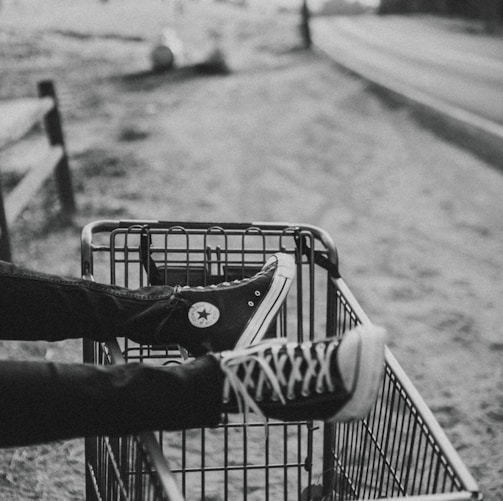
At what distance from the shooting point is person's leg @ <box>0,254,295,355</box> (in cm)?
211

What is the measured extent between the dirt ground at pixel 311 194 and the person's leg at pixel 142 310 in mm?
965

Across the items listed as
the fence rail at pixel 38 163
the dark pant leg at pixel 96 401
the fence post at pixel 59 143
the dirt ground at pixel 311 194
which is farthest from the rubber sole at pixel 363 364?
the fence post at pixel 59 143

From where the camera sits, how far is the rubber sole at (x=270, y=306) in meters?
2.07

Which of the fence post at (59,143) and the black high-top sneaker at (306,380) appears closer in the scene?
the black high-top sneaker at (306,380)

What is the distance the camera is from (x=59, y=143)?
6.00 meters

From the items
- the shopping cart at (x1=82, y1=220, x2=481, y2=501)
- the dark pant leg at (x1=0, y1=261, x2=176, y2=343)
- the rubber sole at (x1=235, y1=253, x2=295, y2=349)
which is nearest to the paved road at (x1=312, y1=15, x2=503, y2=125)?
the shopping cart at (x1=82, y1=220, x2=481, y2=501)

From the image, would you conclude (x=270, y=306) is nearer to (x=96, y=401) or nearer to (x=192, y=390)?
(x=192, y=390)

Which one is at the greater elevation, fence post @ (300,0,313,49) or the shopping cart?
the shopping cart

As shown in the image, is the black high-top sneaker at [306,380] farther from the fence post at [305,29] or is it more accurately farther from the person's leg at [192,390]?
the fence post at [305,29]

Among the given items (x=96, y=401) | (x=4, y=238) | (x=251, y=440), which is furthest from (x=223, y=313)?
(x=4, y=238)

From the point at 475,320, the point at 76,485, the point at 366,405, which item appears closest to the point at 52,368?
the point at 366,405

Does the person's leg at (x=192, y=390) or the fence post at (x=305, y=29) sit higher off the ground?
the person's leg at (x=192, y=390)

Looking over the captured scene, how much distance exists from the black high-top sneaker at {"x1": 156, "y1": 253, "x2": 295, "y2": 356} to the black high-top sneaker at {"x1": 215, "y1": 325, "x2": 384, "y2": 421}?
10.2 inches

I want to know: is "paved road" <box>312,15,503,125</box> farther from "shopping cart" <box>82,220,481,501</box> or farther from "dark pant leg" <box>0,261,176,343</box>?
"dark pant leg" <box>0,261,176,343</box>
